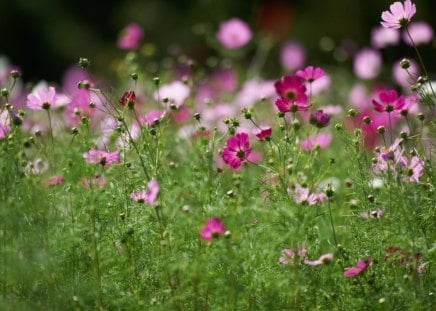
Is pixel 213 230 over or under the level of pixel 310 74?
under

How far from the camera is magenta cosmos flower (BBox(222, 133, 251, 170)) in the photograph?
2.19 meters

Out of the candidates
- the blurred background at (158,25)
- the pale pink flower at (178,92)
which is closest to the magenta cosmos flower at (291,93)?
the pale pink flower at (178,92)

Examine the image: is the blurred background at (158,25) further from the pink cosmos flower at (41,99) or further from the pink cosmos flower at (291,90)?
the pink cosmos flower at (291,90)

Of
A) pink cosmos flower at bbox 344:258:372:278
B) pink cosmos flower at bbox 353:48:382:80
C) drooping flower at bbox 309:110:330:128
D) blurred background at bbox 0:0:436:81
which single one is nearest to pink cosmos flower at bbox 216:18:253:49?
pink cosmos flower at bbox 353:48:382:80

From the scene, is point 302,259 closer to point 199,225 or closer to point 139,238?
point 199,225

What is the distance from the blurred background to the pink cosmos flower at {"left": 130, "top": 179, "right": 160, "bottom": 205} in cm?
427

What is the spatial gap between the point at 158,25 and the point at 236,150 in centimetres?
547

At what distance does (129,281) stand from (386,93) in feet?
2.69

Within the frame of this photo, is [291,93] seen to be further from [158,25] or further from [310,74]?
[158,25]

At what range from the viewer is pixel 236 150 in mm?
2203

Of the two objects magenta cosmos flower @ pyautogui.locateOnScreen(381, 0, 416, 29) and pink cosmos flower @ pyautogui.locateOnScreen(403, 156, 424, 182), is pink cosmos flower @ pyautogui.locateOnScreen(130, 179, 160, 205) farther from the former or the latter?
magenta cosmos flower @ pyautogui.locateOnScreen(381, 0, 416, 29)

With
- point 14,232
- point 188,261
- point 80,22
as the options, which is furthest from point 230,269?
point 80,22

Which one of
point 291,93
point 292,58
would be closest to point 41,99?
point 291,93

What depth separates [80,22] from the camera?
314 inches
